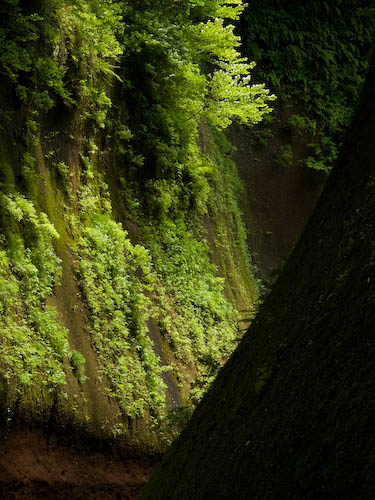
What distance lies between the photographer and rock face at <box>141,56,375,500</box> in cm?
201

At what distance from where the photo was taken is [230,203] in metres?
13.9

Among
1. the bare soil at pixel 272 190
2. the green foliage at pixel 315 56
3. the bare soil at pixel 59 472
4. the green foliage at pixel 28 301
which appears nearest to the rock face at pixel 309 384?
the bare soil at pixel 59 472

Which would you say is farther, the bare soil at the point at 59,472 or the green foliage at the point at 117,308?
the green foliage at the point at 117,308

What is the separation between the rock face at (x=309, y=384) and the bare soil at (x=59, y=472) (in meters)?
2.27

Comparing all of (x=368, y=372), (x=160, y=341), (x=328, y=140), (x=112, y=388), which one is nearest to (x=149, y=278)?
(x=160, y=341)

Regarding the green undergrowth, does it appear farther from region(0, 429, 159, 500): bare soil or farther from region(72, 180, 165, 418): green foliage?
region(0, 429, 159, 500): bare soil

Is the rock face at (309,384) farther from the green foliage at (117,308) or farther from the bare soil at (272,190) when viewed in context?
the bare soil at (272,190)

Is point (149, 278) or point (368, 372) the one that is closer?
point (368, 372)

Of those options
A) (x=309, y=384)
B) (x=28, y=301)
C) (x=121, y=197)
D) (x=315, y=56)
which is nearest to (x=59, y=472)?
(x=28, y=301)

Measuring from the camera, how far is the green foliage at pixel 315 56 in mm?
16547

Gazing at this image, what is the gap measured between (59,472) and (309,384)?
421 cm

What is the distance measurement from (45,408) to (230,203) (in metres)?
8.97

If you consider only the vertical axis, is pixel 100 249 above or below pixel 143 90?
below

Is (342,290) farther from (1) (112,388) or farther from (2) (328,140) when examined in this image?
(2) (328,140)
